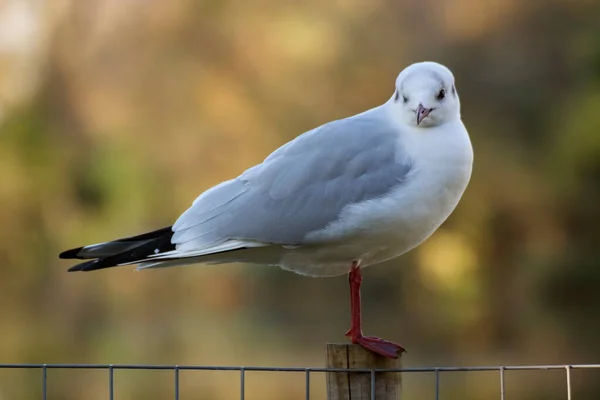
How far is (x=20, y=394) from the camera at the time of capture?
650 centimetres

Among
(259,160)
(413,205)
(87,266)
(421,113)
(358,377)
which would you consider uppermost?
(259,160)

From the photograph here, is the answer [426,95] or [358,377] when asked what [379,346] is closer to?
[358,377]

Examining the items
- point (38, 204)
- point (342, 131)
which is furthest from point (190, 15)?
point (342, 131)

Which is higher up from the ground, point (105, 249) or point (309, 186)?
point (309, 186)

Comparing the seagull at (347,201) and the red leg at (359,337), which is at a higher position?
the seagull at (347,201)

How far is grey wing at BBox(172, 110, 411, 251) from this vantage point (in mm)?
2434

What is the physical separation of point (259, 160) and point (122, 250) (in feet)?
27.7

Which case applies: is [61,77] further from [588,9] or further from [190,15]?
[588,9]

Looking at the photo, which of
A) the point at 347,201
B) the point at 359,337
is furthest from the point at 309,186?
the point at 359,337

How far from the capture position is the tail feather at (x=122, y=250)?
2447 millimetres

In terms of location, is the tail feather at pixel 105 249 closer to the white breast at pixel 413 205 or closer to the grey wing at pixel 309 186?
the grey wing at pixel 309 186

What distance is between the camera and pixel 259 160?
35.9 ft

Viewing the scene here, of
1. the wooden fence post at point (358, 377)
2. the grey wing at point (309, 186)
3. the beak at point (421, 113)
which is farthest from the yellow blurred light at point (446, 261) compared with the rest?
the wooden fence post at point (358, 377)

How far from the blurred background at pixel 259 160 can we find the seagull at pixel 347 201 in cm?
439
